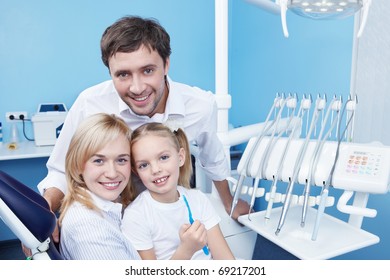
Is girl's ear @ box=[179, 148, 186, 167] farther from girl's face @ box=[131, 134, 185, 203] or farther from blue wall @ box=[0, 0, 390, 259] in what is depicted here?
blue wall @ box=[0, 0, 390, 259]

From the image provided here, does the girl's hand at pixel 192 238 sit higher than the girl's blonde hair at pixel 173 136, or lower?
lower

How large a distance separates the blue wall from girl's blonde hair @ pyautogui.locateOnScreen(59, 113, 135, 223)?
1.40m

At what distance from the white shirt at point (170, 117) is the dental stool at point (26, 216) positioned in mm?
409

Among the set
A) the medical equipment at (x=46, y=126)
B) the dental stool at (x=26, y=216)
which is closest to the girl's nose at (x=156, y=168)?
the dental stool at (x=26, y=216)

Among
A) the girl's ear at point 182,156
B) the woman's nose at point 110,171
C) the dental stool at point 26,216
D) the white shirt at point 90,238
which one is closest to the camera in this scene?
the dental stool at point 26,216

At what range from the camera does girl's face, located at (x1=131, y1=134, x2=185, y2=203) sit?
980 millimetres

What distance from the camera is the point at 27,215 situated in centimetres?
62

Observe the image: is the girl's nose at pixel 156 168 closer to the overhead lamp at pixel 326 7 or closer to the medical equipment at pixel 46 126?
the overhead lamp at pixel 326 7

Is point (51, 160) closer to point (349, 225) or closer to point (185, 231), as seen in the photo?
point (185, 231)

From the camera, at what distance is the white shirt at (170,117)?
1.10 metres

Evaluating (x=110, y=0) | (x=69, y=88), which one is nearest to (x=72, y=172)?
(x=69, y=88)

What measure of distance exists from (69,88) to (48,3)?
550mm

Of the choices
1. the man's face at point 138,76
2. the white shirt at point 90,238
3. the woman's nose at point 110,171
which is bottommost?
the white shirt at point 90,238

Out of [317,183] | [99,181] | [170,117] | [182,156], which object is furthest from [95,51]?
[317,183]
